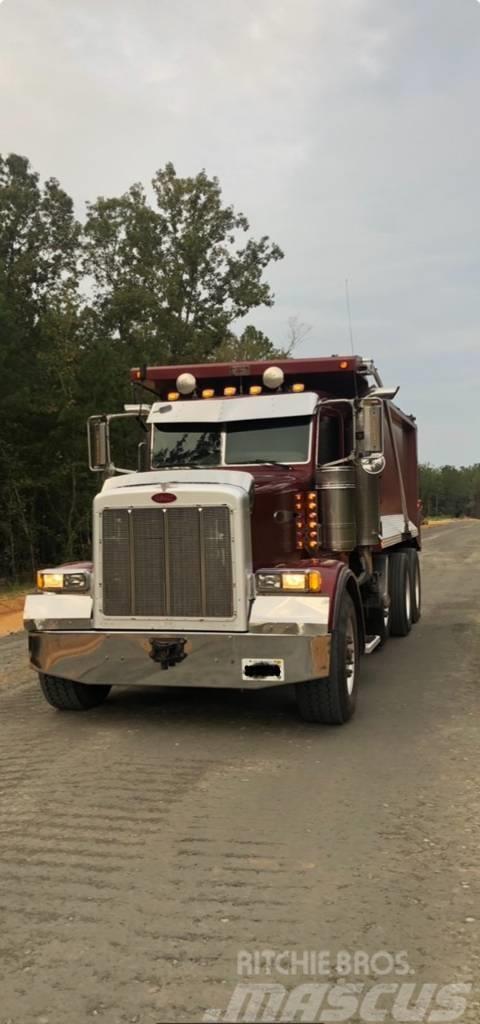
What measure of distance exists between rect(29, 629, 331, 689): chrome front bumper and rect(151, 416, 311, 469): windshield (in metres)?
1.96

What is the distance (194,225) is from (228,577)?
29.1 metres

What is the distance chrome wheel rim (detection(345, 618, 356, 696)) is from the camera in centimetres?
600

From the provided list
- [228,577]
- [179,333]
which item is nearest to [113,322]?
[179,333]

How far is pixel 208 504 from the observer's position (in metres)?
5.46

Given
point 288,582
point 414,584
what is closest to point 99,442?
point 288,582

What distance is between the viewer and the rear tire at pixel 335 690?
18.5 ft

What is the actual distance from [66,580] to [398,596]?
5.11 metres

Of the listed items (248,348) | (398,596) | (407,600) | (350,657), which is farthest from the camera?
(248,348)

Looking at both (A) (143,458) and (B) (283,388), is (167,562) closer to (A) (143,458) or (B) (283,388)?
(A) (143,458)

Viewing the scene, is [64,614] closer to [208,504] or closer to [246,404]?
[208,504]

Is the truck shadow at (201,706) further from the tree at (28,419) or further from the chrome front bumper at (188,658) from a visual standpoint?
the tree at (28,419)

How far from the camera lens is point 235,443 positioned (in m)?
7.05

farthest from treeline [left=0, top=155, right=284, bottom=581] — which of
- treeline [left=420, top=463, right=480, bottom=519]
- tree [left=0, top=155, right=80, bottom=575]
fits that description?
treeline [left=420, top=463, right=480, bottom=519]
